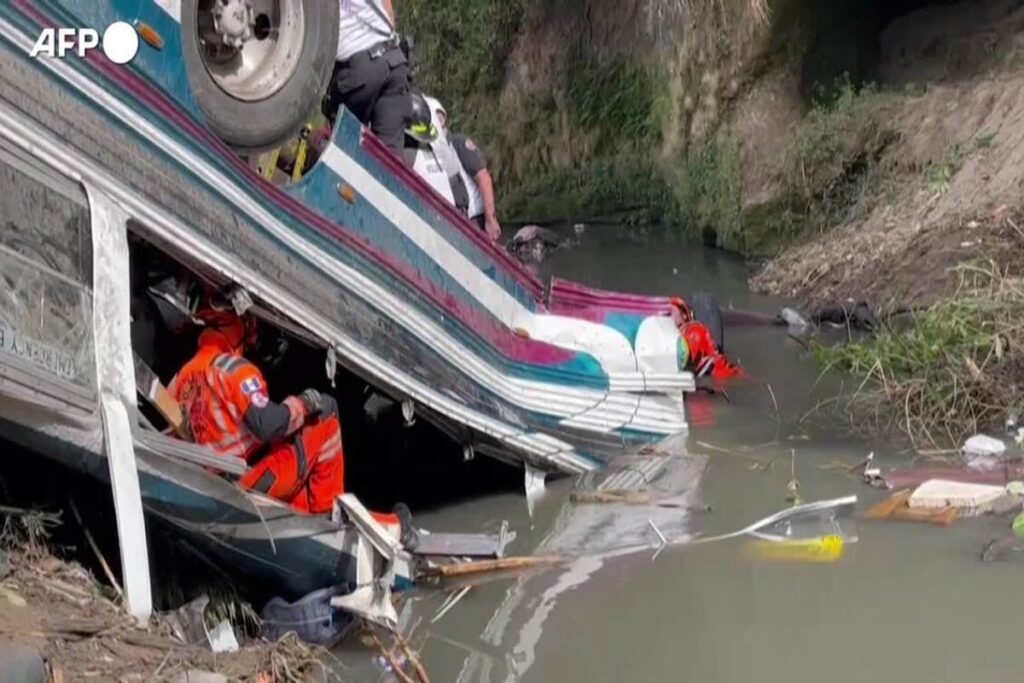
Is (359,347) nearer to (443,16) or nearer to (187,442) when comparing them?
(187,442)

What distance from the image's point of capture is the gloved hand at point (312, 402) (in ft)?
17.9

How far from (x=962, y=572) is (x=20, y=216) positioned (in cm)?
329

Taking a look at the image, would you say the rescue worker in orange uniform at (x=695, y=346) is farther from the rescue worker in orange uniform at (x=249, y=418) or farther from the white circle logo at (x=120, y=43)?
the white circle logo at (x=120, y=43)

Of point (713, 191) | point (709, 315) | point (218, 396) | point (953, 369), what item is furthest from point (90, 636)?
point (713, 191)

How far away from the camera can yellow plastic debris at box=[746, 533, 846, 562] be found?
5.56 m

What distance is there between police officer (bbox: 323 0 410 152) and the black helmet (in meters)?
0.09

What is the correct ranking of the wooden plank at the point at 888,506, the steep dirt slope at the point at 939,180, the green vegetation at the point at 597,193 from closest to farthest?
1. the wooden plank at the point at 888,506
2. the steep dirt slope at the point at 939,180
3. the green vegetation at the point at 597,193

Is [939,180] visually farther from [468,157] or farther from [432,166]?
[432,166]

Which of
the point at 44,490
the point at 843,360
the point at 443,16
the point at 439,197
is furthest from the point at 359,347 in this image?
the point at 443,16

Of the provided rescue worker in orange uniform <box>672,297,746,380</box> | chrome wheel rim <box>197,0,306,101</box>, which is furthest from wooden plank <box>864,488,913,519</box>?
chrome wheel rim <box>197,0,306,101</box>

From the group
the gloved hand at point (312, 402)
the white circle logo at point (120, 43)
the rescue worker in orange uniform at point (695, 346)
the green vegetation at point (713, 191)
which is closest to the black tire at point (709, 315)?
the rescue worker in orange uniform at point (695, 346)

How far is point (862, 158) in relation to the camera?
11.2 m

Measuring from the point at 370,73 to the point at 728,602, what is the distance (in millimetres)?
2570

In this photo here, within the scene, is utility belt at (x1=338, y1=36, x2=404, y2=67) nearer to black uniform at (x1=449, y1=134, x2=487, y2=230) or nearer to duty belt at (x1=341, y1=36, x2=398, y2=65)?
duty belt at (x1=341, y1=36, x2=398, y2=65)
